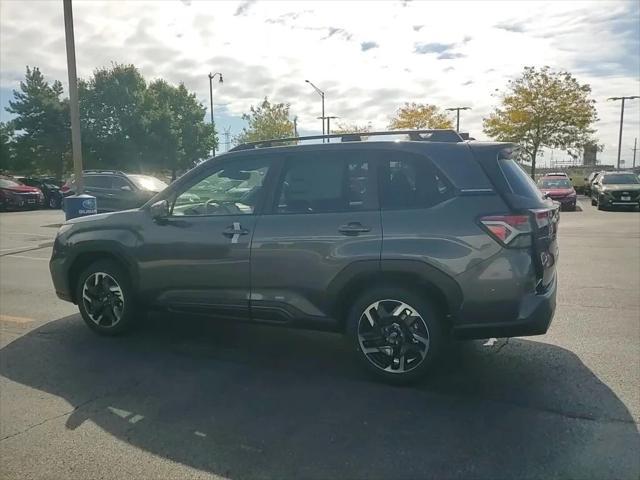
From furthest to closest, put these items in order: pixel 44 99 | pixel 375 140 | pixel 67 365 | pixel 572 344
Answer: pixel 44 99
pixel 572 344
pixel 67 365
pixel 375 140

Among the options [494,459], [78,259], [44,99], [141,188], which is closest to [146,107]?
[44,99]

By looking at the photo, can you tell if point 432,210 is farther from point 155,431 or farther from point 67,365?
point 67,365

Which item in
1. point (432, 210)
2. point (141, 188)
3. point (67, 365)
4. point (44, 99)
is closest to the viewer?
point (432, 210)

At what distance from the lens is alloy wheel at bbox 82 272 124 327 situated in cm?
491

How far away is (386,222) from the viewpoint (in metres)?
3.77

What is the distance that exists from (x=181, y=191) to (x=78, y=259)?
1.40m

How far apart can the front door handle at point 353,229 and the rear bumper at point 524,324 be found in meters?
0.98

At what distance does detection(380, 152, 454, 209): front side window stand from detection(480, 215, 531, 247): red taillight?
1.25 feet

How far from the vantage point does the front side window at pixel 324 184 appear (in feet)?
12.9

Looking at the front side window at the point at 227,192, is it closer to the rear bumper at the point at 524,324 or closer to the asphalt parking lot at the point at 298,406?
the asphalt parking lot at the point at 298,406

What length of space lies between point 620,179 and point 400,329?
22423 millimetres

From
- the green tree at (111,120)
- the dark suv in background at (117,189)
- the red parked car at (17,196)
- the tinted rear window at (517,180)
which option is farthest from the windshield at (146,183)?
the green tree at (111,120)

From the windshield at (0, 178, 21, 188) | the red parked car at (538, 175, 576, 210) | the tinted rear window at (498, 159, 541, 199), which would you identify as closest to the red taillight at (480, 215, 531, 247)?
the tinted rear window at (498, 159, 541, 199)

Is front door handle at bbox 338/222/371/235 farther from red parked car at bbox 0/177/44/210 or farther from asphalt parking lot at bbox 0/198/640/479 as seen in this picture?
red parked car at bbox 0/177/44/210
